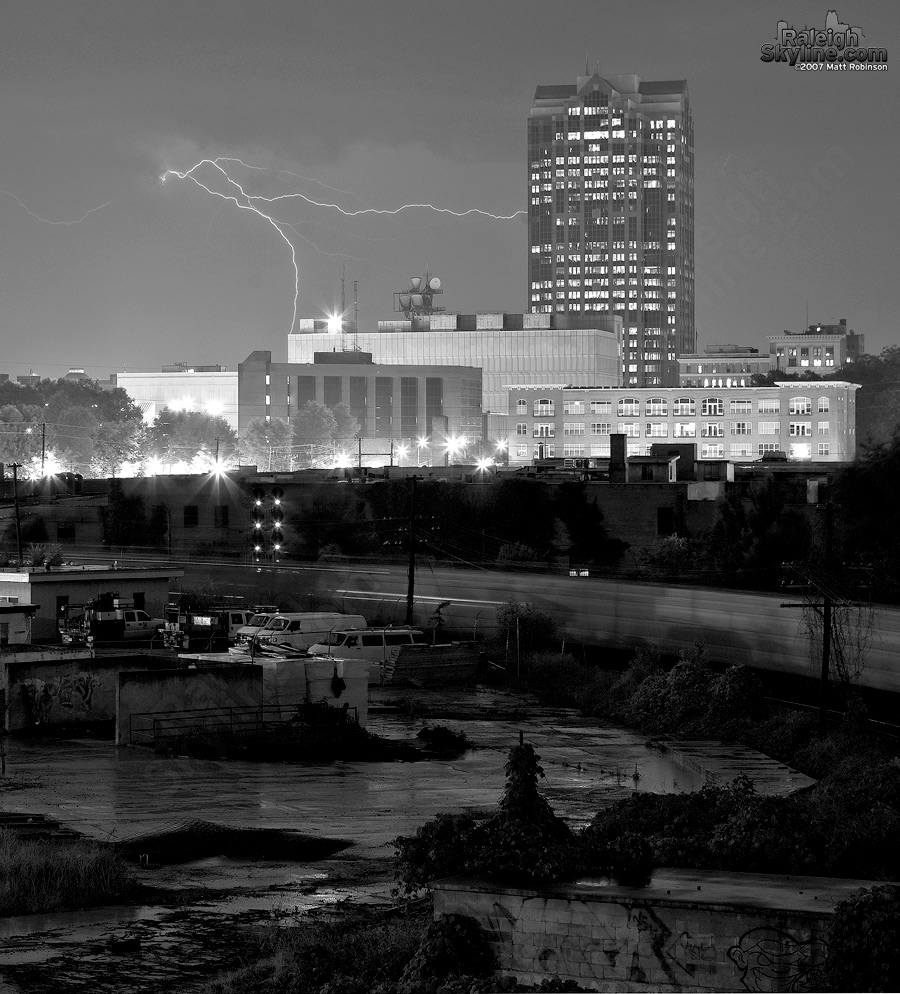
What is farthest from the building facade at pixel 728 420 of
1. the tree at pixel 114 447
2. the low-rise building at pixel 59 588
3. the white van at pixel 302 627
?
the low-rise building at pixel 59 588

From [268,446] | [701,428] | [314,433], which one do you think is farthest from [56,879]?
[314,433]

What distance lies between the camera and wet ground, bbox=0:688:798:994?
15172 millimetres

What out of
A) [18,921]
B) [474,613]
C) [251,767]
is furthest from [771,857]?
[474,613]

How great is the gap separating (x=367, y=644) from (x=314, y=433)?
370ft

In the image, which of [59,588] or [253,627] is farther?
[253,627]

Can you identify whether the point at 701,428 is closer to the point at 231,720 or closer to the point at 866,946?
the point at 231,720

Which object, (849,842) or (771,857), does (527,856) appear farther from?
(849,842)

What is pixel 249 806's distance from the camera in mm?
23766

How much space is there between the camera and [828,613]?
3328cm

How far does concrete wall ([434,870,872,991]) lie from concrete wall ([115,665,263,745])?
1768 centimetres

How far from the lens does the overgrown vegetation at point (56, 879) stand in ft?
54.6

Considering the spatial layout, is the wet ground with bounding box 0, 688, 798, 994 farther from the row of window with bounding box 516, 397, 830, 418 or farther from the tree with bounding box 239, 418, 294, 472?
the tree with bounding box 239, 418, 294, 472

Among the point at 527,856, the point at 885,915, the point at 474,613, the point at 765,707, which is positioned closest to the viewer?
the point at 885,915

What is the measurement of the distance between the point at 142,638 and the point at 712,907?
3239 centimetres
